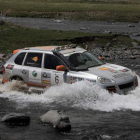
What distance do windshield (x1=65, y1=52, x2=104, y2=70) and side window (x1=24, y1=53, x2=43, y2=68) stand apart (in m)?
1.05

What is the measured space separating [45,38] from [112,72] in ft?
56.2

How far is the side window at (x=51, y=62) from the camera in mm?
13505

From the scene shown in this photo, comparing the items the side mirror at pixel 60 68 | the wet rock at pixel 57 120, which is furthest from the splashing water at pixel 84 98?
the wet rock at pixel 57 120

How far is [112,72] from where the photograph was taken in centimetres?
1300

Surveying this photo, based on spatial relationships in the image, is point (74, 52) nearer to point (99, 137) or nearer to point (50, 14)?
point (99, 137)

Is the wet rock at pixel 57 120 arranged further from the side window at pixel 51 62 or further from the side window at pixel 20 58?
the side window at pixel 20 58

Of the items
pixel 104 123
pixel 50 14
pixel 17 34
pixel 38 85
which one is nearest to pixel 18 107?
pixel 38 85

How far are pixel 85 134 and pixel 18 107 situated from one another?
3.41 m

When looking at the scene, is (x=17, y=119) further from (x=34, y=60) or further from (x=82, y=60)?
(x=82, y=60)

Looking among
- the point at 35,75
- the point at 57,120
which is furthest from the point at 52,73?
the point at 57,120

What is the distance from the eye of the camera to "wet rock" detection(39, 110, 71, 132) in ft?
34.5

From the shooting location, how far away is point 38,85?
45.5 ft

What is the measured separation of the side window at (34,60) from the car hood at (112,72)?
6.33ft

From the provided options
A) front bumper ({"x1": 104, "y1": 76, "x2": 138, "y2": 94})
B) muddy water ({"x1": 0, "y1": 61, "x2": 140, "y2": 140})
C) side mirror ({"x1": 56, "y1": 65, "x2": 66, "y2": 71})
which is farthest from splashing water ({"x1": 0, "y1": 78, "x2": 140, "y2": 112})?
side mirror ({"x1": 56, "y1": 65, "x2": 66, "y2": 71})
